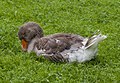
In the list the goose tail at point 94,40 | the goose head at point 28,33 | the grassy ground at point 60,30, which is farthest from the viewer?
the goose head at point 28,33

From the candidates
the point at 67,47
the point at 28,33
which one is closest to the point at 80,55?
the point at 67,47

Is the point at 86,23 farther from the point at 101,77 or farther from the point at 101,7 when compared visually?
the point at 101,77

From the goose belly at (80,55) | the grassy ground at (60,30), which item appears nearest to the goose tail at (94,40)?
the goose belly at (80,55)

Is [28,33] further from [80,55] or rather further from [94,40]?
[94,40]

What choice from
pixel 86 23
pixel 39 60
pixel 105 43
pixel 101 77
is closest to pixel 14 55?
pixel 39 60

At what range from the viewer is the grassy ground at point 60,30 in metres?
7.79

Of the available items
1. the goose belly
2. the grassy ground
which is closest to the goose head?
the grassy ground

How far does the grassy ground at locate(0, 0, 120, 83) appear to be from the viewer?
7785mm

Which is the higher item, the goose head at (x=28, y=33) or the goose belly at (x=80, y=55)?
the goose head at (x=28, y=33)

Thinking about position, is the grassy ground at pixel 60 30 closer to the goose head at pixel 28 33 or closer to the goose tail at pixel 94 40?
the goose head at pixel 28 33

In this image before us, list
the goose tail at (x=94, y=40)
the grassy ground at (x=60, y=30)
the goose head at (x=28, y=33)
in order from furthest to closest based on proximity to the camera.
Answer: the goose head at (x=28, y=33) → the goose tail at (x=94, y=40) → the grassy ground at (x=60, y=30)

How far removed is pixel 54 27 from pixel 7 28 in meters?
1.44

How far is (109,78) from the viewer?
7.98 meters

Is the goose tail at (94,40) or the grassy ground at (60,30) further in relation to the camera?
the goose tail at (94,40)
